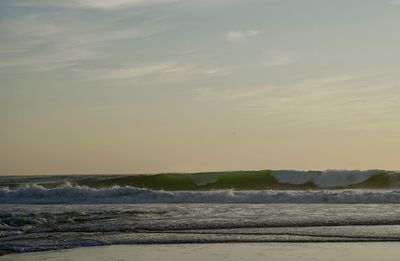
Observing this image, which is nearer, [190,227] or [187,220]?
[190,227]

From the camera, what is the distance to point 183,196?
29094 mm

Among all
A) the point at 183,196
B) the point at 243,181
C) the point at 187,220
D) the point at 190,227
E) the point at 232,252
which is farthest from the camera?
the point at 243,181

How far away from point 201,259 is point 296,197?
16138mm

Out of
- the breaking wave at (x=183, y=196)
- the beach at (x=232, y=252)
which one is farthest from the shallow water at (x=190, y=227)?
the breaking wave at (x=183, y=196)

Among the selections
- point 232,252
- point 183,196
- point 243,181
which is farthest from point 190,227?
point 243,181

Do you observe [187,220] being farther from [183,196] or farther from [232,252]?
[183,196]

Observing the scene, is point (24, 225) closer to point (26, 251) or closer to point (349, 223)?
point (26, 251)

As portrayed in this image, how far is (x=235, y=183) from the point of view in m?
40.7

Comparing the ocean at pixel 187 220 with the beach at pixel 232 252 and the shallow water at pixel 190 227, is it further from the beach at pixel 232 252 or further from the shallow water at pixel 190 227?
the beach at pixel 232 252

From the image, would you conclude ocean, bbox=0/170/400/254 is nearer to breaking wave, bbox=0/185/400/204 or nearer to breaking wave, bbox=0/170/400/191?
breaking wave, bbox=0/185/400/204

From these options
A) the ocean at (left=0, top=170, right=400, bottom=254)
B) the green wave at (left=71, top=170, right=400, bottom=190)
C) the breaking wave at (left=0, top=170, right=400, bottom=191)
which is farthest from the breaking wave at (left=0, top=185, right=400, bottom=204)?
the green wave at (left=71, top=170, right=400, bottom=190)

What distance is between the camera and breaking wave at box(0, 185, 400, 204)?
26.5 m

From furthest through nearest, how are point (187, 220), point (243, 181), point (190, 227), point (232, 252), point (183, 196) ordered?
point (243, 181), point (183, 196), point (187, 220), point (190, 227), point (232, 252)

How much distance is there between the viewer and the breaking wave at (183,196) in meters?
26.5
